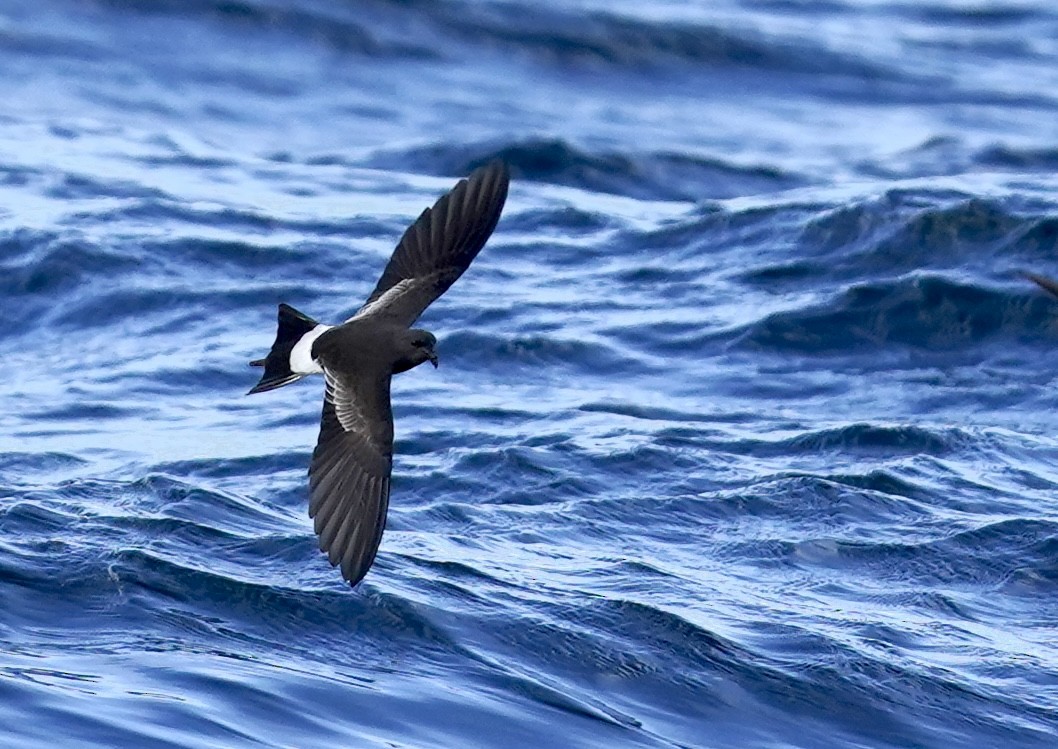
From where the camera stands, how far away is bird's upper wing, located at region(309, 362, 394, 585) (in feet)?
20.3

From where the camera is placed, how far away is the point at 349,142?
15594mm

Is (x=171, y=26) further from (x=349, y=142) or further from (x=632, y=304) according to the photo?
(x=632, y=304)

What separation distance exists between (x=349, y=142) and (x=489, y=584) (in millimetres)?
8766

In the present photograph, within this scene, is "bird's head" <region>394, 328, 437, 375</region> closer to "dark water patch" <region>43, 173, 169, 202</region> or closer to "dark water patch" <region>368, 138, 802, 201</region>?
"dark water patch" <region>43, 173, 169, 202</region>

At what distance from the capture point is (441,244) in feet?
22.3

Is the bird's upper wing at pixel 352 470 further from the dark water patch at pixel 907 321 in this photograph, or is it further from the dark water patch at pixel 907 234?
the dark water patch at pixel 907 234

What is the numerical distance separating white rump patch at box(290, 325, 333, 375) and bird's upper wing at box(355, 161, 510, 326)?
30 centimetres

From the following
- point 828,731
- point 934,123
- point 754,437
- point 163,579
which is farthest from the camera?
point 934,123

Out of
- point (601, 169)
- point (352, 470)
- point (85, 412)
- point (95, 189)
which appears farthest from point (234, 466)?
point (601, 169)

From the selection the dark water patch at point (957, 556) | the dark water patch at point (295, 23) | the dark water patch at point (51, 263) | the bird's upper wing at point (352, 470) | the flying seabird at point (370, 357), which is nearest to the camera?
the bird's upper wing at point (352, 470)

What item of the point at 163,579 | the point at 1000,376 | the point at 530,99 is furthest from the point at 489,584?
the point at 530,99

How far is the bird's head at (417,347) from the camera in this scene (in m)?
6.44

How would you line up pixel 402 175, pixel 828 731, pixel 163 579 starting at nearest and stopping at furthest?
pixel 828 731 < pixel 163 579 < pixel 402 175

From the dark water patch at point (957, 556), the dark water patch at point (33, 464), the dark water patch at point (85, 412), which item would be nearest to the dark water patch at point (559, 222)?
the dark water patch at point (85, 412)
